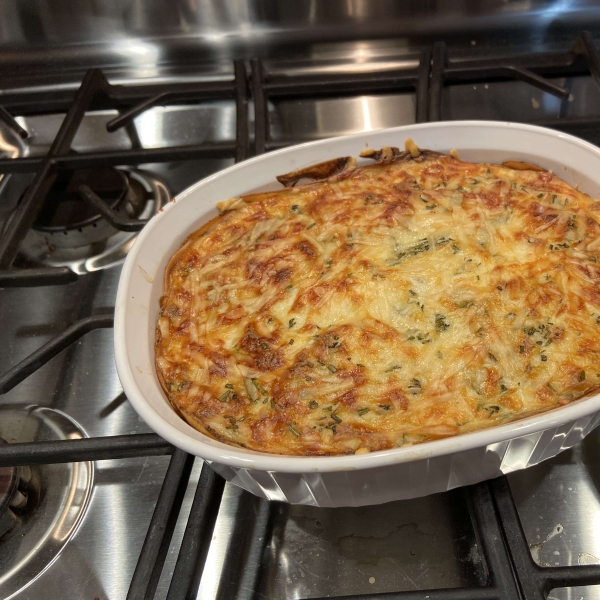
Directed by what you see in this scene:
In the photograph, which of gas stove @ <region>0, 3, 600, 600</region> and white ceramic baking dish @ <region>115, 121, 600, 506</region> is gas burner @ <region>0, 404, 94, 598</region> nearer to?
gas stove @ <region>0, 3, 600, 600</region>

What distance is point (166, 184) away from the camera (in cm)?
205

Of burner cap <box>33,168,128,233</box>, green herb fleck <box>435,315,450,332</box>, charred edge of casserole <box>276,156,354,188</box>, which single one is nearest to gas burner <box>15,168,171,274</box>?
burner cap <box>33,168,128,233</box>

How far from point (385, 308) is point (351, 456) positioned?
0.42 m

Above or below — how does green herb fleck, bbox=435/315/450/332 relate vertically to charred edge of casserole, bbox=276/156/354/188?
below

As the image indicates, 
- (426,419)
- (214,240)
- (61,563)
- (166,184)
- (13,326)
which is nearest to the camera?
(426,419)

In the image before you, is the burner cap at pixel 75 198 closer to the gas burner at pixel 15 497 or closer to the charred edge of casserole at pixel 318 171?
the charred edge of casserole at pixel 318 171

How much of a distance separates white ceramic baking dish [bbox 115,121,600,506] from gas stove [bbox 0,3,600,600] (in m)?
0.12

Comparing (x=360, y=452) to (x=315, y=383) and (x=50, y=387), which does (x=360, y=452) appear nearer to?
(x=315, y=383)

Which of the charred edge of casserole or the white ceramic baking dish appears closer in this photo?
the white ceramic baking dish

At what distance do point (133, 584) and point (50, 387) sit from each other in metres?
0.73

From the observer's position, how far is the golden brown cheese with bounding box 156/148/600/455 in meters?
1.18

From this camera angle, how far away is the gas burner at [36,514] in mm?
1271

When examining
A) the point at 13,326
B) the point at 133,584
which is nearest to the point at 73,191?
the point at 13,326

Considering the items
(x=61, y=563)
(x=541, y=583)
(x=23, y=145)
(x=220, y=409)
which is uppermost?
(x=23, y=145)
